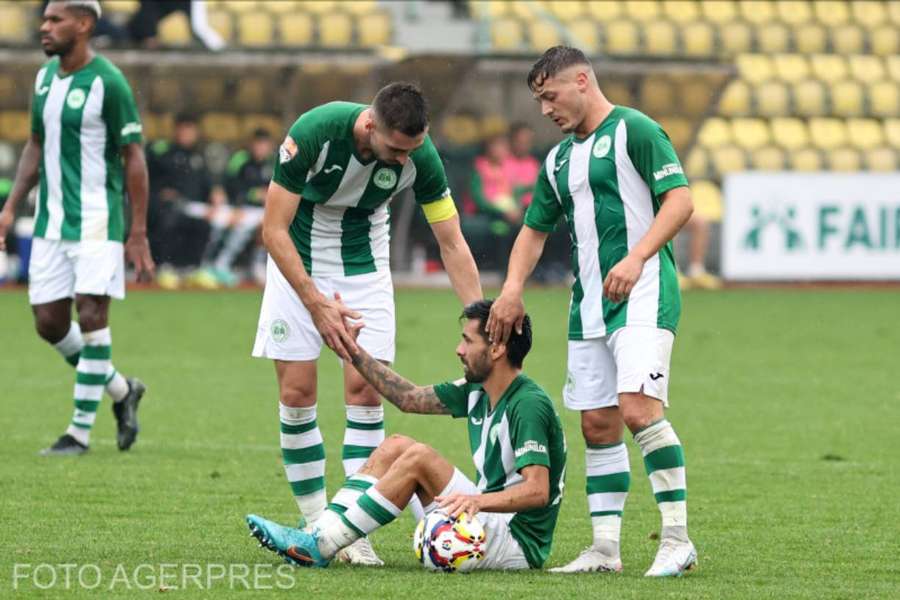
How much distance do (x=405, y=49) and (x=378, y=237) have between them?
1712 cm

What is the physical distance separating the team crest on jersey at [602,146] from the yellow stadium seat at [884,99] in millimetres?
21148

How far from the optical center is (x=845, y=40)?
1086 inches

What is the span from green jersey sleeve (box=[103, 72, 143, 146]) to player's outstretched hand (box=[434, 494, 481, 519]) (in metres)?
3.99

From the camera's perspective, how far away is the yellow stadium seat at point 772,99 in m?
26.2

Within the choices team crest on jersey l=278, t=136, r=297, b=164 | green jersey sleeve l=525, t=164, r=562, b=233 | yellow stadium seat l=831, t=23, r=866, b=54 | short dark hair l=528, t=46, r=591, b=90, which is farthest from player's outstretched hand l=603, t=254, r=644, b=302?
yellow stadium seat l=831, t=23, r=866, b=54

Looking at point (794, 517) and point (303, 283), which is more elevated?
point (303, 283)

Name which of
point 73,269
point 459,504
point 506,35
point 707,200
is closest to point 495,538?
point 459,504

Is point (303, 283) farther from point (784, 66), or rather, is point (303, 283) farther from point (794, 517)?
point (784, 66)

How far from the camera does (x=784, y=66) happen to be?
1044 inches

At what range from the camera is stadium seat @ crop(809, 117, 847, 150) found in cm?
2567

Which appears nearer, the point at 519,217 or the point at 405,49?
the point at 519,217

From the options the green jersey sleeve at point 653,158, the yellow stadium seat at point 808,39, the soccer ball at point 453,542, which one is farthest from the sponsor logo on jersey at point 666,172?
the yellow stadium seat at point 808,39

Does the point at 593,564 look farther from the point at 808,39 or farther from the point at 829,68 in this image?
the point at 808,39

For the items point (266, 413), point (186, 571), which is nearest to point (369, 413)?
point (186, 571)
